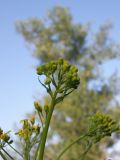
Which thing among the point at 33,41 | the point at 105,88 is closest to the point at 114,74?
the point at 105,88

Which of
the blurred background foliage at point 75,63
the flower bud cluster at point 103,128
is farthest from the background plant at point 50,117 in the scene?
the blurred background foliage at point 75,63

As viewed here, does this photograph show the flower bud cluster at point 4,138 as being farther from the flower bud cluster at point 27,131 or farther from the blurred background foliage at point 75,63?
the blurred background foliage at point 75,63

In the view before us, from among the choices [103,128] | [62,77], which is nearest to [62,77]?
[62,77]

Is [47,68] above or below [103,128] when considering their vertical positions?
above

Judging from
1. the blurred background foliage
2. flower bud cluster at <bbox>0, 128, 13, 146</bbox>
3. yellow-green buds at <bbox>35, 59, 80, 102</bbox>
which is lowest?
flower bud cluster at <bbox>0, 128, 13, 146</bbox>

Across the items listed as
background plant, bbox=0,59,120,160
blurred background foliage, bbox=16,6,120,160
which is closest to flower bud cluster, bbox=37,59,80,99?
background plant, bbox=0,59,120,160

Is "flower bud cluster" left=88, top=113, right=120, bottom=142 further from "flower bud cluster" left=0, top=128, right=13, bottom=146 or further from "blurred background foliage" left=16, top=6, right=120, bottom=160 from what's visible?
"blurred background foliage" left=16, top=6, right=120, bottom=160

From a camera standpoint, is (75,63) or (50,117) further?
(75,63)

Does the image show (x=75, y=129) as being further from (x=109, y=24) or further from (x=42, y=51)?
(x=109, y=24)

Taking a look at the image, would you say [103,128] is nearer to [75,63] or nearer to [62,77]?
[62,77]

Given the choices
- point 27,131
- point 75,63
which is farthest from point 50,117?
point 75,63
